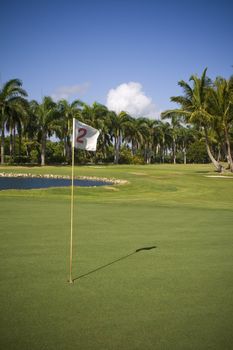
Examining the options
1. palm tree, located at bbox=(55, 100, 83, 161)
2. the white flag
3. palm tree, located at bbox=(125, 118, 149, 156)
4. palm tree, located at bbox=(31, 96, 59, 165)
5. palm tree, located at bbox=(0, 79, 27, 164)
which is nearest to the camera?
the white flag

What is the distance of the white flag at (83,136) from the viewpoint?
6.27 meters

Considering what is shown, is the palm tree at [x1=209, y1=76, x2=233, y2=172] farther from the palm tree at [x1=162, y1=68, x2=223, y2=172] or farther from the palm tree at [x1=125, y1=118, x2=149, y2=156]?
the palm tree at [x1=125, y1=118, x2=149, y2=156]

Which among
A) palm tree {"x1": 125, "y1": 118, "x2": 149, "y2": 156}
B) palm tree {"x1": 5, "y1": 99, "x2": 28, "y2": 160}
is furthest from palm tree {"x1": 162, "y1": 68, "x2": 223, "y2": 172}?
palm tree {"x1": 125, "y1": 118, "x2": 149, "y2": 156}

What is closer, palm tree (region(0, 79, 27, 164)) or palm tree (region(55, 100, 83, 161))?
palm tree (region(0, 79, 27, 164))

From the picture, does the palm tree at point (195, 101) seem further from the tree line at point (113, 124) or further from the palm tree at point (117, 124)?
the palm tree at point (117, 124)

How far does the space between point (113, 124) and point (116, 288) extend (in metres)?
76.0

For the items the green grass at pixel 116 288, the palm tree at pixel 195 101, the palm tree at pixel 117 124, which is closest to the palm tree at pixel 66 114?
the palm tree at pixel 117 124

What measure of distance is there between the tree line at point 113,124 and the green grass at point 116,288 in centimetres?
3455

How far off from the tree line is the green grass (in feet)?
113

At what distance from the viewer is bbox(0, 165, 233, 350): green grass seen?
4.24 metres

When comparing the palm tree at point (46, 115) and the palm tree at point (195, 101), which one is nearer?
the palm tree at point (195, 101)

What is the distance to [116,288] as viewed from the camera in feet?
18.9

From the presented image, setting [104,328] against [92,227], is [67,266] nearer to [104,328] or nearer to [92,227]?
[104,328]

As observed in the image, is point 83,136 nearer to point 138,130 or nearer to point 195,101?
point 195,101
